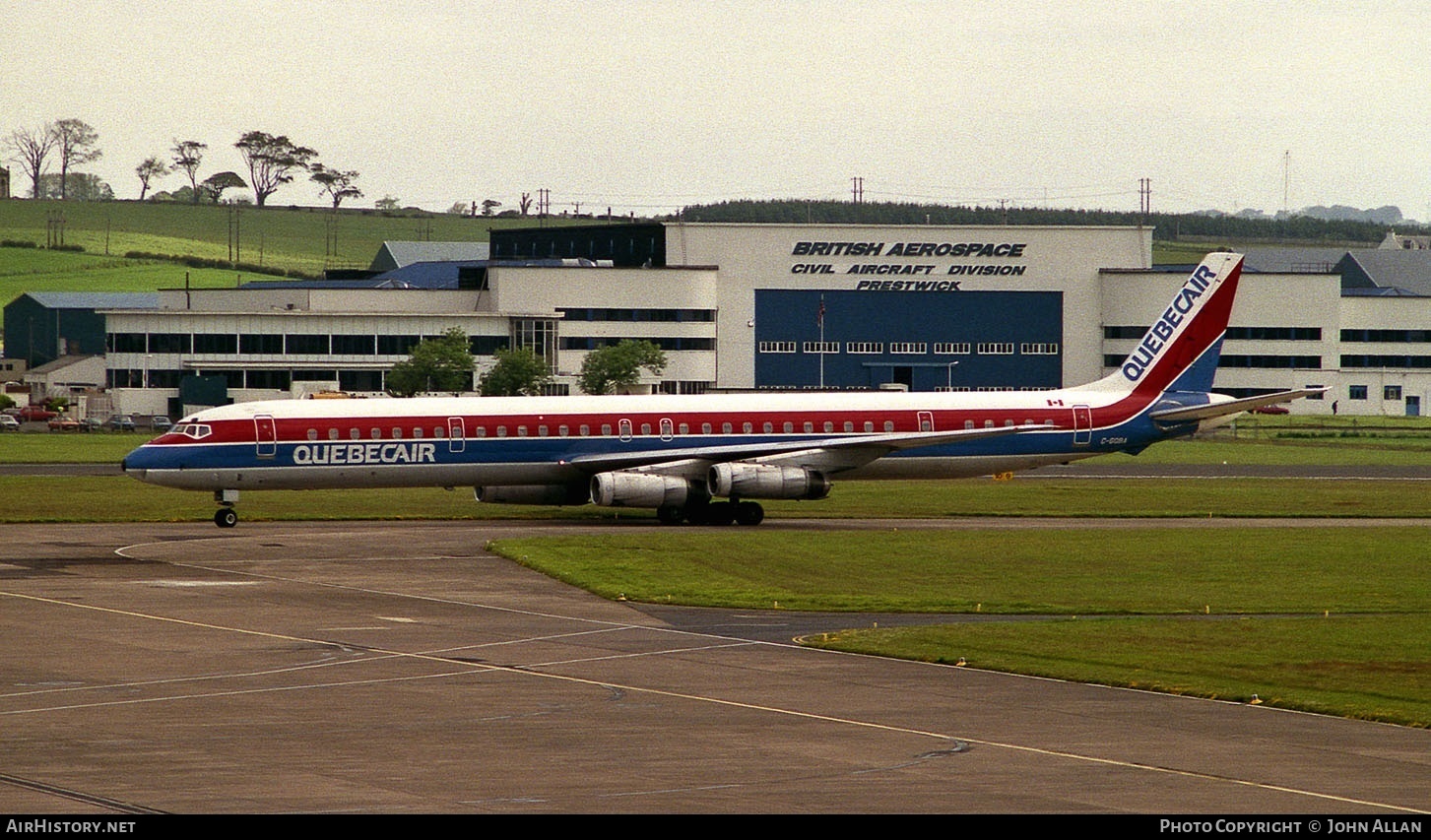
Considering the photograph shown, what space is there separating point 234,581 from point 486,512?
2038cm

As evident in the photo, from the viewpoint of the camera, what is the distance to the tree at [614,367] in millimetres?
119875

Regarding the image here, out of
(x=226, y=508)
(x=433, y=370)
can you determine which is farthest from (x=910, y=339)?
(x=226, y=508)

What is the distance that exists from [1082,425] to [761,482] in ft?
39.4

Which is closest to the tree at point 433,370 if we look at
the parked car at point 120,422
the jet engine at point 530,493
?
the parked car at point 120,422

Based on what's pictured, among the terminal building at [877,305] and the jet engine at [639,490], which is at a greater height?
the terminal building at [877,305]

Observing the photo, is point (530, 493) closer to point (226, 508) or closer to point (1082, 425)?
point (226, 508)

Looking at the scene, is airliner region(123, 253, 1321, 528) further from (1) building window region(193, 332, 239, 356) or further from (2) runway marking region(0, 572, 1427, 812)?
(1) building window region(193, 332, 239, 356)

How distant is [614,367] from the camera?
119812 mm

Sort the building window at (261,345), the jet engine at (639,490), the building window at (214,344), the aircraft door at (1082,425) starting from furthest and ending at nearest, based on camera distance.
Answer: the building window at (261,345)
the building window at (214,344)
the aircraft door at (1082,425)
the jet engine at (639,490)

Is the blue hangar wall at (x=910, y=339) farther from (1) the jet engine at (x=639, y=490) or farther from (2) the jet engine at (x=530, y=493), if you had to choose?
(1) the jet engine at (x=639, y=490)

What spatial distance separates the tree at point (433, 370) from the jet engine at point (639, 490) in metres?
63.1

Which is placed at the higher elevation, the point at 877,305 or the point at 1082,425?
the point at 877,305
